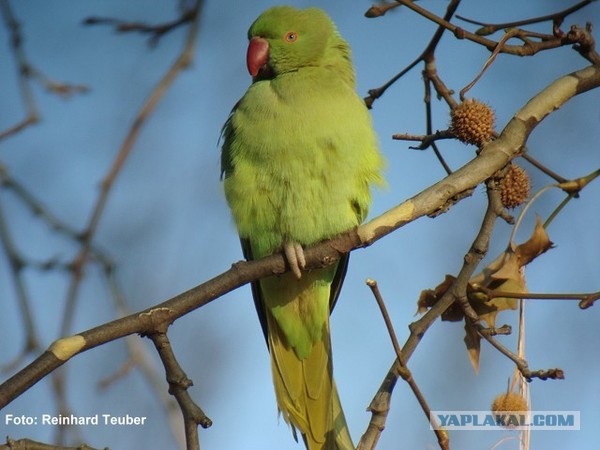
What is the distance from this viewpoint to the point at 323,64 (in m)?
3.31

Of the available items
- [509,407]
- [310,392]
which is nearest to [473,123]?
[509,407]

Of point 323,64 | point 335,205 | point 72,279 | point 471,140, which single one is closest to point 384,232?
point 471,140

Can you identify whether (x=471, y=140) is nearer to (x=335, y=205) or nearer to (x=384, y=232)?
(x=384, y=232)

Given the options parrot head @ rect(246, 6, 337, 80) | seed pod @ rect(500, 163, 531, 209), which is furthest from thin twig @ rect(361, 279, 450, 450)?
parrot head @ rect(246, 6, 337, 80)

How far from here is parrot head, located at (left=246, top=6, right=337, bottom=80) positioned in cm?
330

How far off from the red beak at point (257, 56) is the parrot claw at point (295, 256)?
925 mm

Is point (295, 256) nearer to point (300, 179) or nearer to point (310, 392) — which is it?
point (300, 179)

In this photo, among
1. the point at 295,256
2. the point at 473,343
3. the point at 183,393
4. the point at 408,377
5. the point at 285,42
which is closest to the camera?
the point at 408,377

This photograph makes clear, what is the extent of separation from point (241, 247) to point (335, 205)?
0.57 m

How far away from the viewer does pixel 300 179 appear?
2855 millimetres

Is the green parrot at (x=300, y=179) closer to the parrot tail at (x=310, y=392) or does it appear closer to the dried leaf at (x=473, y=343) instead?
the parrot tail at (x=310, y=392)

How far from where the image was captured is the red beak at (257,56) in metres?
3.33

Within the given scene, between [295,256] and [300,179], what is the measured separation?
1.01ft

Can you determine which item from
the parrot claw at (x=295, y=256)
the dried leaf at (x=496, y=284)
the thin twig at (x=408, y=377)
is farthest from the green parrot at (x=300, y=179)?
the thin twig at (x=408, y=377)
